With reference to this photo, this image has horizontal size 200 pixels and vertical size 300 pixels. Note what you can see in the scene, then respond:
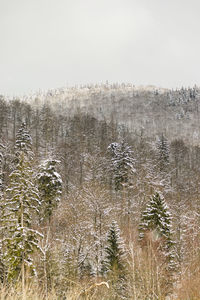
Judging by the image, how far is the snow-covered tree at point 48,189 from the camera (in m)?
28.3

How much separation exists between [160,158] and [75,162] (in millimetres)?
18350

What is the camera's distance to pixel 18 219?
14133 mm

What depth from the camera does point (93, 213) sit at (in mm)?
27625

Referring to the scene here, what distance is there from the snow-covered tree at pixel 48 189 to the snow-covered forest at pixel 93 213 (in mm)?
102

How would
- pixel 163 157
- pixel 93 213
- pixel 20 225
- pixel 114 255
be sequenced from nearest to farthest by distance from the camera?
pixel 20 225 → pixel 114 255 → pixel 93 213 → pixel 163 157

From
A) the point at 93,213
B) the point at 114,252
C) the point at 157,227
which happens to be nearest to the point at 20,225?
the point at 114,252

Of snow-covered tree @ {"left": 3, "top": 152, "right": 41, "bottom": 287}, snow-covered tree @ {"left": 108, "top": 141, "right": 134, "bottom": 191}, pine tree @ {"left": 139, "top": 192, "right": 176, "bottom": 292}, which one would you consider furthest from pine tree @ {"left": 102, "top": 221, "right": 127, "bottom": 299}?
snow-covered tree @ {"left": 108, "top": 141, "right": 134, "bottom": 191}

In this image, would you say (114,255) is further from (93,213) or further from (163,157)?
(163,157)

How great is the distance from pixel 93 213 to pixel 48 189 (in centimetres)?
526

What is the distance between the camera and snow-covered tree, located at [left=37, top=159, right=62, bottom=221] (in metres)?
28.3

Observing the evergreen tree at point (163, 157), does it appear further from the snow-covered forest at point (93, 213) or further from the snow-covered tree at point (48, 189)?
the snow-covered tree at point (48, 189)

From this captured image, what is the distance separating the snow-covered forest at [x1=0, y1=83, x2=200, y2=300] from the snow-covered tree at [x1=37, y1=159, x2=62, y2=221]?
10cm

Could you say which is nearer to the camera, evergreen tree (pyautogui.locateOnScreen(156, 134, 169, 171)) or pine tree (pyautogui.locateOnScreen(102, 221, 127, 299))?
pine tree (pyautogui.locateOnScreen(102, 221, 127, 299))

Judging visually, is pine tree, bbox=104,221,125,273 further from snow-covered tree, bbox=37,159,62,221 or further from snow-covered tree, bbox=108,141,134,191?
snow-covered tree, bbox=108,141,134,191
